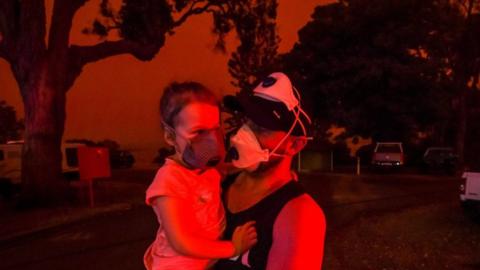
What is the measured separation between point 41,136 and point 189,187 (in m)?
14.8

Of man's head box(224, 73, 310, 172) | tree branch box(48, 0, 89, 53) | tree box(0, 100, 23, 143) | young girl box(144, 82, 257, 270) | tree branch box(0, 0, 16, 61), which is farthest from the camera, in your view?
tree box(0, 100, 23, 143)

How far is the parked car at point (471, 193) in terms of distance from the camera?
39.3ft

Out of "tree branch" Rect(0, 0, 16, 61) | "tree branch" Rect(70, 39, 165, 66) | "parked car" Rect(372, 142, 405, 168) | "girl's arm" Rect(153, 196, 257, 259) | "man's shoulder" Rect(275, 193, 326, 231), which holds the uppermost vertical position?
"tree branch" Rect(0, 0, 16, 61)

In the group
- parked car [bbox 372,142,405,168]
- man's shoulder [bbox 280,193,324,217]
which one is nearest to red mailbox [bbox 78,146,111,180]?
man's shoulder [bbox 280,193,324,217]

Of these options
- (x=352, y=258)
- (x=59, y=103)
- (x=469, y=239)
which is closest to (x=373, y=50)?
(x=59, y=103)

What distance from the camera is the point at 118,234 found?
10992 mm

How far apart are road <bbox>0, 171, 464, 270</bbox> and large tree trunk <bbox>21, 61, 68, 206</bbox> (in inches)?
111

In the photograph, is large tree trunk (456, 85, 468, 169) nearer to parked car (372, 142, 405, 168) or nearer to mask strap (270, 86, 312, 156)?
parked car (372, 142, 405, 168)

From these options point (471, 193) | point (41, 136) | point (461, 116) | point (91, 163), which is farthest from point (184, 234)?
point (461, 116)

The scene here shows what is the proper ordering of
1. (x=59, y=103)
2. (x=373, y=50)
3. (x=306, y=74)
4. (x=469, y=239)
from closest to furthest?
(x=469, y=239)
(x=59, y=103)
(x=373, y=50)
(x=306, y=74)

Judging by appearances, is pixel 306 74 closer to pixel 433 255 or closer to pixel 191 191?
pixel 433 255

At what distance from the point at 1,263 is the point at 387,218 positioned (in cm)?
838

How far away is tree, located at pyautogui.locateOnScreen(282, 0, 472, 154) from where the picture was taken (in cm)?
3297

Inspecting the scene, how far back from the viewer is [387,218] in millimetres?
12922
